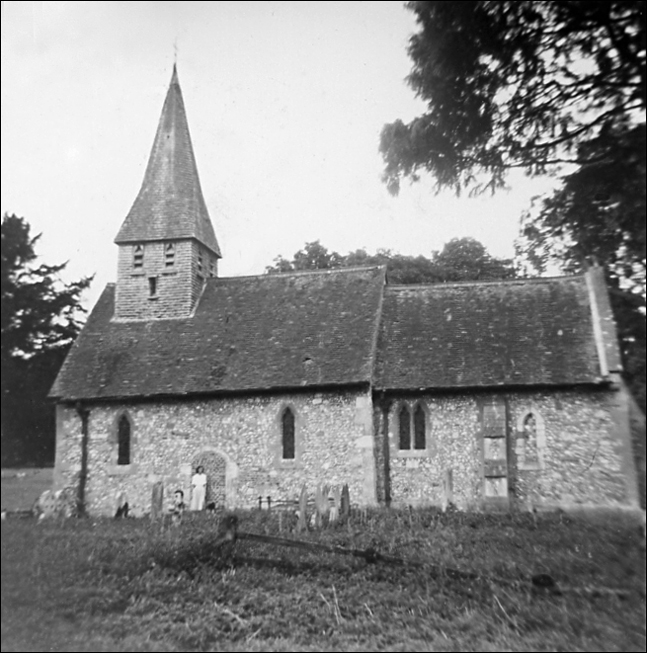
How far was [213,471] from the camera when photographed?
1619 centimetres

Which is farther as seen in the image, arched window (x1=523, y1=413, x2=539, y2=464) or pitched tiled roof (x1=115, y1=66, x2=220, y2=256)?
pitched tiled roof (x1=115, y1=66, x2=220, y2=256)

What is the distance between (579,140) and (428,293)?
9701 millimetres

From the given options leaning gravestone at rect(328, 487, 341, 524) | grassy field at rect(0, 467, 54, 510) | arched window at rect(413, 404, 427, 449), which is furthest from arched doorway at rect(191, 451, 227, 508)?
arched window at rect(413, 404, 427, 449)

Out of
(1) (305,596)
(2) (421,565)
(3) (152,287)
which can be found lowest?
(1) (305,596)

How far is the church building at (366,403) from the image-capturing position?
15.0m

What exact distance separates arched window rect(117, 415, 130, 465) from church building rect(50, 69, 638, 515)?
0.04 meters

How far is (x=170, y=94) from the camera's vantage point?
848 inches

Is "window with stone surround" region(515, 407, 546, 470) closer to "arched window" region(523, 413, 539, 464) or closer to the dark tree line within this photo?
"arched window" region(523, 413, 539, 464)

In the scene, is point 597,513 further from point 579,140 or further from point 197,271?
point 197,271

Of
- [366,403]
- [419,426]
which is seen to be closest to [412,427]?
[419,426]

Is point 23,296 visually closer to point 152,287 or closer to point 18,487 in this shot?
point 18,487

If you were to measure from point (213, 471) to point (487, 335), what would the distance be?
27.1 feet

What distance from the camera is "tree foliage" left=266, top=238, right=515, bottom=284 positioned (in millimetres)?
28016

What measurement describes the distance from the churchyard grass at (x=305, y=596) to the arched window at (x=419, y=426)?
217 inches
